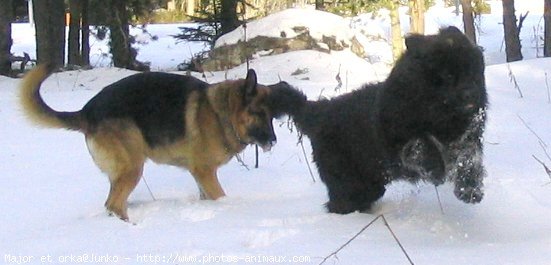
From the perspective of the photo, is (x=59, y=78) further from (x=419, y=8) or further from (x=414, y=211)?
(x=414, y=211)

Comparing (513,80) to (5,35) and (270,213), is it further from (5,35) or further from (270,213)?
(5,35)

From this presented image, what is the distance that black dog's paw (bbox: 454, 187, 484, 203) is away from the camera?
4.97m

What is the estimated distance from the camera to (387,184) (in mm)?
5727

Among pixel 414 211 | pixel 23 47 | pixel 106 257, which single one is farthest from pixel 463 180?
pixel 23 47

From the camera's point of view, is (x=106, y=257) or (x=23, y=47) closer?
(x=106, y=257)

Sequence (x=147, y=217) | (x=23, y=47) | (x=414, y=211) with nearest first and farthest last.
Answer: (x=414, y=211) → (x=147, y=217) → (x=23, y=47)

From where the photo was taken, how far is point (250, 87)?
7.10 metres

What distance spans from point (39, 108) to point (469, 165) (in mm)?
3705

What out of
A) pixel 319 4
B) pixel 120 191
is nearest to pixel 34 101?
pixel 120 191

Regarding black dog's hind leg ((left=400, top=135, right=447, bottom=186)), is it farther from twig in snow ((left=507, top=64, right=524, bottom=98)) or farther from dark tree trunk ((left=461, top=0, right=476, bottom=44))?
dark tree trunk ((left=461, top=0, right=476, bottom=44))

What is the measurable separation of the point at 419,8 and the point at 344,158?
486 inches

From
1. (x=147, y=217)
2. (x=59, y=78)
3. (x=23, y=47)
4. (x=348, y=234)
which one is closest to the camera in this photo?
(x=348, y=234)

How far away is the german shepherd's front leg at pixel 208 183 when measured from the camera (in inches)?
273

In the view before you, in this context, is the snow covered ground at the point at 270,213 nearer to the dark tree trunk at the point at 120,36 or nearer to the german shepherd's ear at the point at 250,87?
the german shepherd's ear at the point at 250,87
